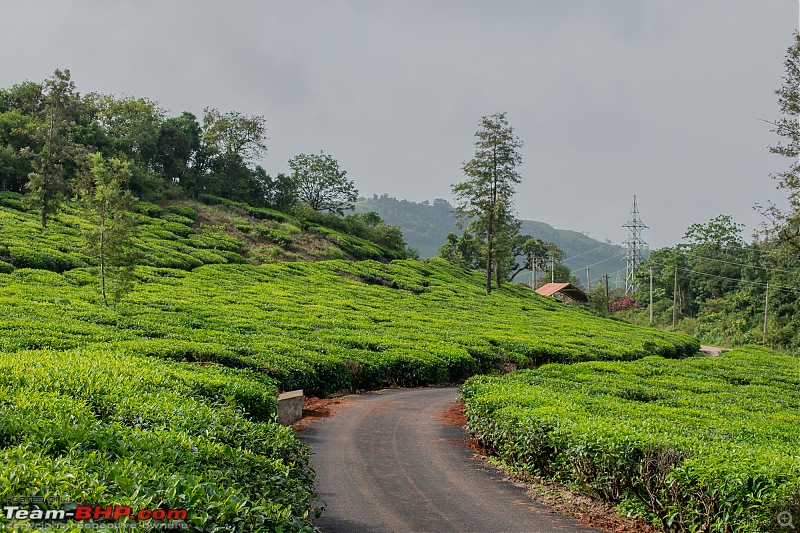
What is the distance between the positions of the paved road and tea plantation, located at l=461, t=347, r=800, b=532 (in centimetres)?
86

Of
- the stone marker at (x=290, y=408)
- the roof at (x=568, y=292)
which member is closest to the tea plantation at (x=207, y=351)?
the stone marker at (x=290, y=408)

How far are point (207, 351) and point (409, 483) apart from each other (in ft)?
30.2

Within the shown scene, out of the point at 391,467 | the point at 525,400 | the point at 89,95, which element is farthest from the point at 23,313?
the point at 89,95

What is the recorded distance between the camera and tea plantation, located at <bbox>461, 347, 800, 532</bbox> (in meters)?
7.19

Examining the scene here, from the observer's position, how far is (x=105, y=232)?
2567cm

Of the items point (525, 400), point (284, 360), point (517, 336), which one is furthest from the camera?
point (517, 336)

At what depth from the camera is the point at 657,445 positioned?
848 centimetres

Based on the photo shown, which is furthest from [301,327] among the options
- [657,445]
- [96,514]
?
[96,514]

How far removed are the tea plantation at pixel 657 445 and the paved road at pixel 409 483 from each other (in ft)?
2.81

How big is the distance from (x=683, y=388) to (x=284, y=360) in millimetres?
12997

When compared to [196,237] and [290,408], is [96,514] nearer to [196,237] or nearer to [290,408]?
[290,408]

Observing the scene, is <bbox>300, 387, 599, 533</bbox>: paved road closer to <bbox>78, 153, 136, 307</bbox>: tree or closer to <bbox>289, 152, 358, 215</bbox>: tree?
<bbox>78, 153, 136, 307</bbox>: tree

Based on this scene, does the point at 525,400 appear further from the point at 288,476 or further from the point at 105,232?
the point at 105,232

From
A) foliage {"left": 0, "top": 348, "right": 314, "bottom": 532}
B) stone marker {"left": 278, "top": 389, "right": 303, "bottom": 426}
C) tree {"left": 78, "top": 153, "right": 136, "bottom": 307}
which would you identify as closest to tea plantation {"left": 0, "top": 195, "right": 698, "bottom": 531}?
foliage {"left": 0, "top": 348, "right": 314, "bottom": 532}
